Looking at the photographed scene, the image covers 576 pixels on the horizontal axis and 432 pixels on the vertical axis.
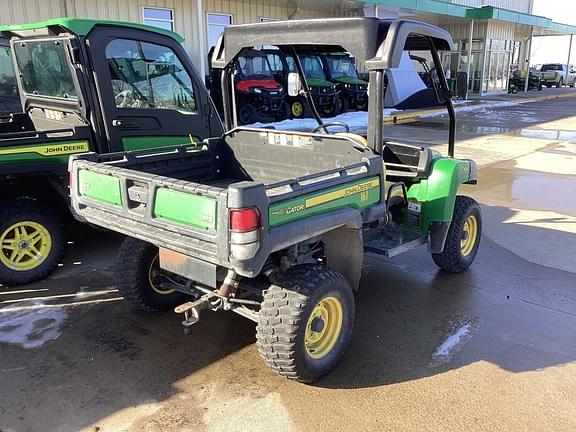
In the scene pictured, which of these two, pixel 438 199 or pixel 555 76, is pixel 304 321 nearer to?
pixel 438 199

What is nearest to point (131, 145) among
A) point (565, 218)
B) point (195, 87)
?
point (195, 87)

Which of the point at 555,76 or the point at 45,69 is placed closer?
the point at 45,69

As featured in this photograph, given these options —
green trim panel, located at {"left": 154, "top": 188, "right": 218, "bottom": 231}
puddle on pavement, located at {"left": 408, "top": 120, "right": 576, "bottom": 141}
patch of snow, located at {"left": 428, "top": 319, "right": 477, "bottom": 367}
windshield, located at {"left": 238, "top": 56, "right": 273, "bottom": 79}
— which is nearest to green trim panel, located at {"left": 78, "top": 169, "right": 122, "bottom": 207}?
green trim panel, located at {"left": 154, "top": 188, "right": 218, "bottom": 231}

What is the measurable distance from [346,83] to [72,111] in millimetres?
13840

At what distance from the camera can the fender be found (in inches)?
176

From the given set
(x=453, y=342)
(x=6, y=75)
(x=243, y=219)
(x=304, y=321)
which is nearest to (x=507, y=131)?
(x=6, y=75)

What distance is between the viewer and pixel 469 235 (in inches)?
202

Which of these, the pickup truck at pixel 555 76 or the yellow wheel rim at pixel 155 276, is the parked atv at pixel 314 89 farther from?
the pickup truck at pixel 555 76

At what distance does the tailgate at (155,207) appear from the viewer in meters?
2.84

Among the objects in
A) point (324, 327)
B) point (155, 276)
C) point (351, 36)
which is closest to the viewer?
point (324, 327)

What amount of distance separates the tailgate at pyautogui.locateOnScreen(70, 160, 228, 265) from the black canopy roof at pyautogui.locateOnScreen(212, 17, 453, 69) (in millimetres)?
1449

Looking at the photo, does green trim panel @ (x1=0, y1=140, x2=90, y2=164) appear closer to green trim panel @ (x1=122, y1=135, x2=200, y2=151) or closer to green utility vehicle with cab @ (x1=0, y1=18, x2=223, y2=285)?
green utility vehicle with cab @ (x1=0, y1=18, x2=223, y2=285)

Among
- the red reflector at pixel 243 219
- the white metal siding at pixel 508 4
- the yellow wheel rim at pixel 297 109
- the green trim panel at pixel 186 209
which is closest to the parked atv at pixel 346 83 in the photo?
the yellow wheel rim at pixel 297 109

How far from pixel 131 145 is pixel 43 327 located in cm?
200
